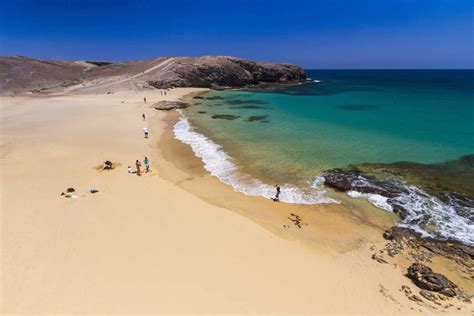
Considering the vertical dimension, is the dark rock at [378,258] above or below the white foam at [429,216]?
below

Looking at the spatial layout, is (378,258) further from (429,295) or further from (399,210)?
(399,210)

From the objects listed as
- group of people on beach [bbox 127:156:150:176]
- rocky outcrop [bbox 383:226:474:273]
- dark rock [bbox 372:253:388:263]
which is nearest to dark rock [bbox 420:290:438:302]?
dark rock [bbox 372:253:388:263]

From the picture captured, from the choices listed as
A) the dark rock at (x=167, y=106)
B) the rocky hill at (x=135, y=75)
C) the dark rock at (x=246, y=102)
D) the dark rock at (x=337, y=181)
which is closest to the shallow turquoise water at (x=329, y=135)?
the dark rock at (x=337, y=181)

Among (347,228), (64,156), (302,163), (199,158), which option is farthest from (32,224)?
(302,163)

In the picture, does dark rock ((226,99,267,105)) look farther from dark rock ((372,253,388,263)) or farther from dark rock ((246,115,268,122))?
dark rock ((372,253,388,263))

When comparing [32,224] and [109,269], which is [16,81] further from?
[109,269]

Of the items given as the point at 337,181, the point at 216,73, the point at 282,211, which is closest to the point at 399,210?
the point at 337,181

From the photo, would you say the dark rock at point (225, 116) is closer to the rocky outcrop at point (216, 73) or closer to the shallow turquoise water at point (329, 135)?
the shallow turquoise water at point (329, 135)
